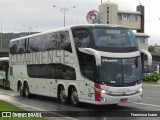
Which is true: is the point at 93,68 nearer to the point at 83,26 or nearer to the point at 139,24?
the point at 83,26

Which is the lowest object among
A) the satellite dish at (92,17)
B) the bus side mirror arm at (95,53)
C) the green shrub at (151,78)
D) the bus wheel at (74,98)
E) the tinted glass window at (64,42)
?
the green shrub at (151,78)

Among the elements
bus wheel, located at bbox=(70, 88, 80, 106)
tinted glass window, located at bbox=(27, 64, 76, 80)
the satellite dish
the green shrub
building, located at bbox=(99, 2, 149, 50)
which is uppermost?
building, located at bbox=(99, 2, 149, 50)

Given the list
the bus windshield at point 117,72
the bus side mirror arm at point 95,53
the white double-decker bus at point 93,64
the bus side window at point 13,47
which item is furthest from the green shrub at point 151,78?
the bus side mirror arm at point 95,53

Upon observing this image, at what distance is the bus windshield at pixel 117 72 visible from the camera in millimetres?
17578

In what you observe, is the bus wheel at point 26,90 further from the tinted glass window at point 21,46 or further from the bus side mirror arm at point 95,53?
the bus side mirror arm at point 95,53

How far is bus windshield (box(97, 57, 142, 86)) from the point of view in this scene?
692 inches

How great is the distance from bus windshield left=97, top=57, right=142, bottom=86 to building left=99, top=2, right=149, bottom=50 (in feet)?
288

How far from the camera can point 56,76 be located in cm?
2159

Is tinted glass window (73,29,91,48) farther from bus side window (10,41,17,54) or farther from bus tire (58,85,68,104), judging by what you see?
bus side window (10,41,17,54)

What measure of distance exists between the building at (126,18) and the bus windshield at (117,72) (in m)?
87.8

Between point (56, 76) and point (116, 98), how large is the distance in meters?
4.99

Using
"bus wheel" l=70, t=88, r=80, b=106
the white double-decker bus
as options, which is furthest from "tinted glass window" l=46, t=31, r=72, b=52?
"bus wheel" l=70, t=88, r=80, b=106

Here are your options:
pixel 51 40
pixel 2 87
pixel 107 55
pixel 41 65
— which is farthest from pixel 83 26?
pixel 2 87

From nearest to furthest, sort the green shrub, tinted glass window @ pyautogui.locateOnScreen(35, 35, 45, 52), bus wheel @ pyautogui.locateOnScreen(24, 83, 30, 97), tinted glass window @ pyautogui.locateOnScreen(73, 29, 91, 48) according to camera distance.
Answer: tinted glass window @ pyautogui.locateOnScreen(73, 29, 91, 48) → tinted glass window @ pyautogui.locateOnScreen(35, 35, 45, 52) → bus wheel @ pyautogui.locateOnScreen(24, 83, 30, 97) → the green shrub
